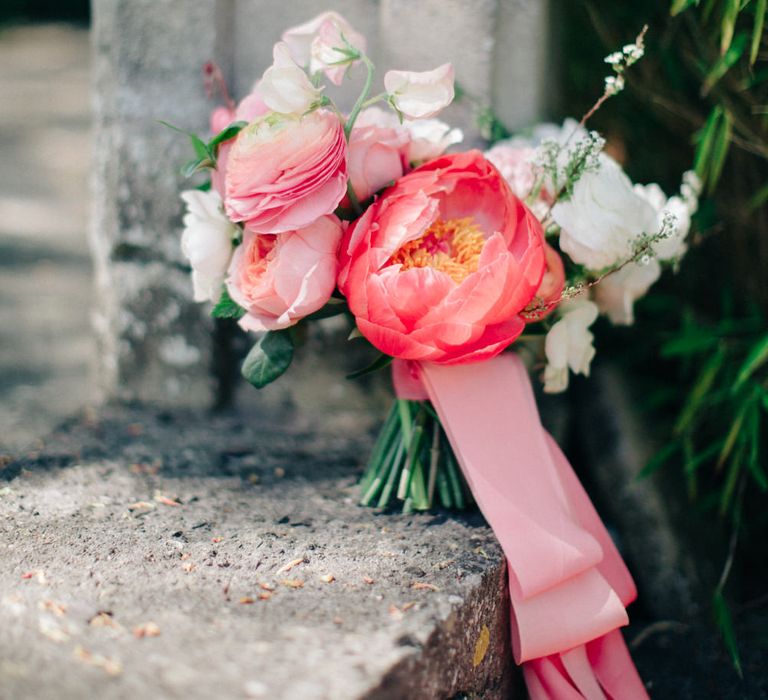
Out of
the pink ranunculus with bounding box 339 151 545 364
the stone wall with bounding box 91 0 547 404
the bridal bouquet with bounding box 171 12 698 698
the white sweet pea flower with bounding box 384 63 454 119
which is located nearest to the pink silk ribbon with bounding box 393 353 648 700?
the bridal bouquet with bounding box 171 12 698 698

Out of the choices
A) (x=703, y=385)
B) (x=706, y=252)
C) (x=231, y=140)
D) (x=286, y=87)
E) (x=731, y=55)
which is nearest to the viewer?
(x=286, y=87)

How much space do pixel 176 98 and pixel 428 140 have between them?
2.06ft

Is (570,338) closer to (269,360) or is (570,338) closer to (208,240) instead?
(269,360)

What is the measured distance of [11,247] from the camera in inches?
100

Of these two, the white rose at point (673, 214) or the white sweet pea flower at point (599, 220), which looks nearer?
the white sweet pea flower at point (599, 220)

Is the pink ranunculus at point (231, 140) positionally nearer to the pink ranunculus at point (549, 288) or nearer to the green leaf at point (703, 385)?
the pink ranunculus at point (549, 288)

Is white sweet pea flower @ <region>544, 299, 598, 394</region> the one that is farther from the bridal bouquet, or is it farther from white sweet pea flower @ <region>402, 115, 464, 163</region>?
white sweet pea flower @ <region>402, 115, 464, 163</region>

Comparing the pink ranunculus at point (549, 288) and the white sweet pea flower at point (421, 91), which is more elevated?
the white sweet pea flower at point (421, 91)

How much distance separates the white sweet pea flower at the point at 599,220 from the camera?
3.64 feet

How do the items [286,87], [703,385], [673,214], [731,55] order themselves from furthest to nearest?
[703,385]
[731,55]
[673,214]
[286,87]

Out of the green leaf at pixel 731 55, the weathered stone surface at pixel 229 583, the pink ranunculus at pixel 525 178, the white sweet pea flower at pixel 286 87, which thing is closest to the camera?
the weathered stone surface at pixel 229 583

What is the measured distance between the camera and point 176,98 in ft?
5.16

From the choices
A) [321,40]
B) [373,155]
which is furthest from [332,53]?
[373,155]

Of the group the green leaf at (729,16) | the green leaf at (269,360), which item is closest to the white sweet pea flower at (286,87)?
the green leaf at (269,360)
